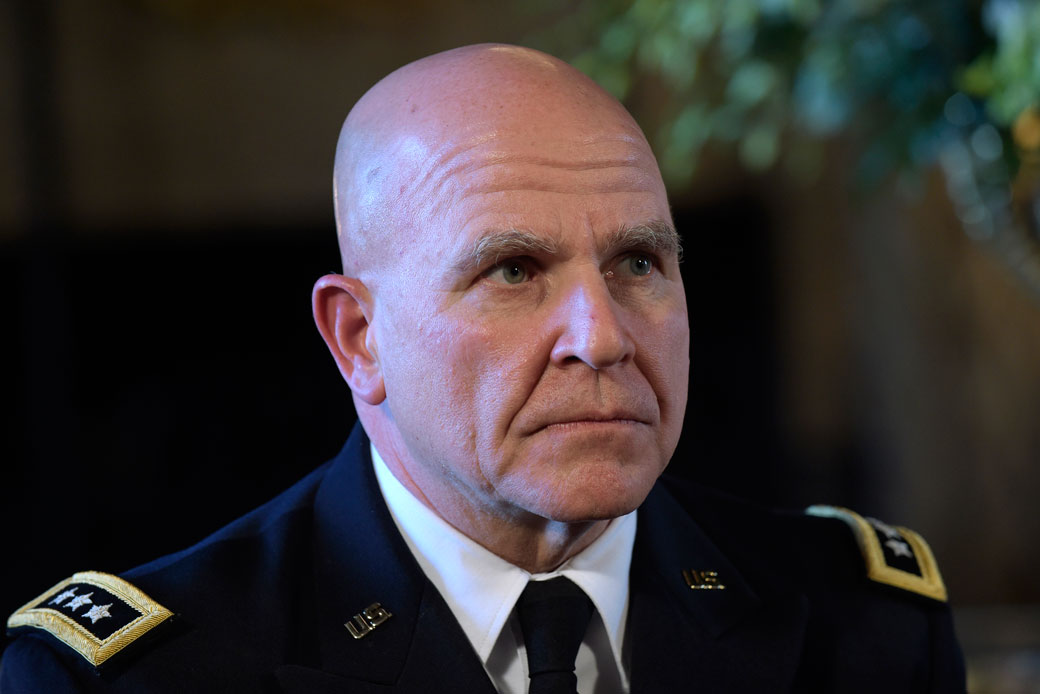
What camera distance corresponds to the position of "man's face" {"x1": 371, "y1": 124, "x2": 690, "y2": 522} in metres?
1.18

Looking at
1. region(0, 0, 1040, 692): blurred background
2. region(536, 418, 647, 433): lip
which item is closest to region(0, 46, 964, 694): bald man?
region(536, 418, 647, 433): lip

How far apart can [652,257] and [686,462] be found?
3322 millimetres

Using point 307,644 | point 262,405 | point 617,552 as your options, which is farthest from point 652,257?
point 262,405

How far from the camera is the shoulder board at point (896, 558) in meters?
1.52

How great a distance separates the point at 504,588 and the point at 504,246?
1.20 feet

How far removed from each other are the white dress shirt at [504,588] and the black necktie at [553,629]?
0.01 meters

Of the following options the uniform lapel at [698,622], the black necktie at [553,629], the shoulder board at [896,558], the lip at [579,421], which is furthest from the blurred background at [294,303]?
the lip at [579,421]

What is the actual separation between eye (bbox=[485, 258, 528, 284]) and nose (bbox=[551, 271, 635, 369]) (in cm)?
5

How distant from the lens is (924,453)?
12.7 feet

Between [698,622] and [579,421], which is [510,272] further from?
[698,622]

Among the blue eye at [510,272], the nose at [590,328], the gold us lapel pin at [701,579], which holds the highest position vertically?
the blue eye at [510,272]

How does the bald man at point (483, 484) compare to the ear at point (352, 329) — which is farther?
the ear at point (352, 329)

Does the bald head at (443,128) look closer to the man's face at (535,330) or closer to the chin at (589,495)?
the man's face at (535,330)

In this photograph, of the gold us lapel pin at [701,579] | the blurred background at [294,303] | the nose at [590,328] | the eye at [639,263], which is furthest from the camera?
the blurred background at [294,303]
